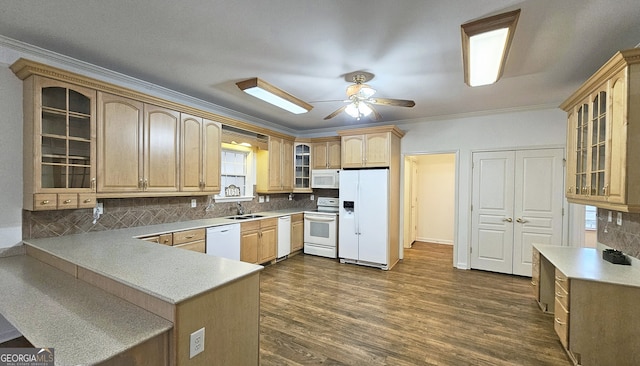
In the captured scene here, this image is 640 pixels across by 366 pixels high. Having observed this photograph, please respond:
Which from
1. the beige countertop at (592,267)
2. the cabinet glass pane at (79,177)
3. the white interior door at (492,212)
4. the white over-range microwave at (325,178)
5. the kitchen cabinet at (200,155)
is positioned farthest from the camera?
the white over-range microwave at (325,178)

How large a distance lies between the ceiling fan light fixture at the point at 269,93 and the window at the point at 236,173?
1.68 meters

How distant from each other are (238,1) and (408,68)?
1783 mm

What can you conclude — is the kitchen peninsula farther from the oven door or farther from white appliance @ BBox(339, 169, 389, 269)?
the oven door

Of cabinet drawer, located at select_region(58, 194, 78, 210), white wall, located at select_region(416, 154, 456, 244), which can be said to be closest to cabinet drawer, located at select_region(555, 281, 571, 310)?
white wall, located at select_region(416, 154, 456, 244)

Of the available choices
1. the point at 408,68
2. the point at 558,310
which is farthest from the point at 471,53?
the point at 558,310

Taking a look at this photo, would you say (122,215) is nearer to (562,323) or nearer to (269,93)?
(269,93)

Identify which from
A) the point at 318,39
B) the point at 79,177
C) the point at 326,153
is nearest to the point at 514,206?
the point at 326,153

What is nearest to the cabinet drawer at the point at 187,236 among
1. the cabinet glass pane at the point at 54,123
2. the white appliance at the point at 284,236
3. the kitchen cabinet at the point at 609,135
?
the cabinet glass pane at the point at 54,123

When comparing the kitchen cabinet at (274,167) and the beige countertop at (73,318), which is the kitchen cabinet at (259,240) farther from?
the beige countertop at (73,318)

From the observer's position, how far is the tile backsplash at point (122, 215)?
2574 millimetres

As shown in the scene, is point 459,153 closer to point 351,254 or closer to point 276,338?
point 351,254

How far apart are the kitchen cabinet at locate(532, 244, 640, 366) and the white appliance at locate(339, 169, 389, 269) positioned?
2488 mm

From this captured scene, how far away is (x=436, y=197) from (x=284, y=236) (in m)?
4.08

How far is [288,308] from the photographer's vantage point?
3.11 m
